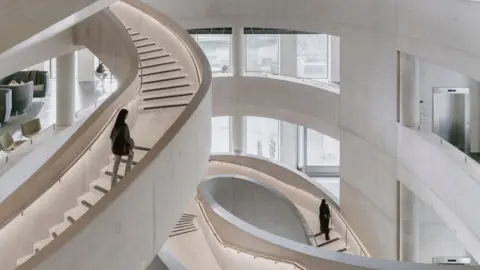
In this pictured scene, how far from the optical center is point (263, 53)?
2244 centimetres

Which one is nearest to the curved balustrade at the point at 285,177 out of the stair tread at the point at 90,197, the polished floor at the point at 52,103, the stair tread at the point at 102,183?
the polished floor at the point at 52,103

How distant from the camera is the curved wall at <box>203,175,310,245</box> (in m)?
14.8

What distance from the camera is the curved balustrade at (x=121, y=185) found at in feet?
17.3

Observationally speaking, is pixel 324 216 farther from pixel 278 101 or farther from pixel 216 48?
pixel 216 48

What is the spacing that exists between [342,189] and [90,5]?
10.2 m

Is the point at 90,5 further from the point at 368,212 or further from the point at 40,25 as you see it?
the point at 368,212


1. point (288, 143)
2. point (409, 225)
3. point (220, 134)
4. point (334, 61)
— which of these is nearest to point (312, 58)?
point (334, 61)

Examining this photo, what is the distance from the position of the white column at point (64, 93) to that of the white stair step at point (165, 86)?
4896 mm

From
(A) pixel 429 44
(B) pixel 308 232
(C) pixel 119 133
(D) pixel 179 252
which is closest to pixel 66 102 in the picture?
(D) pixel 179 252

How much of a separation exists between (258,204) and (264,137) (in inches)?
359

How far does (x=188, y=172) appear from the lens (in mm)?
7316

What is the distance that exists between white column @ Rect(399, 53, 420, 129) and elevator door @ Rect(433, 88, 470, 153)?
689 millimetres

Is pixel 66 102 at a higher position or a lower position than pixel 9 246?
higher

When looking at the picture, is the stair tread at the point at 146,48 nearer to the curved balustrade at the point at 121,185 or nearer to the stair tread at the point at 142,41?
the stair tread at the point at 142,41
